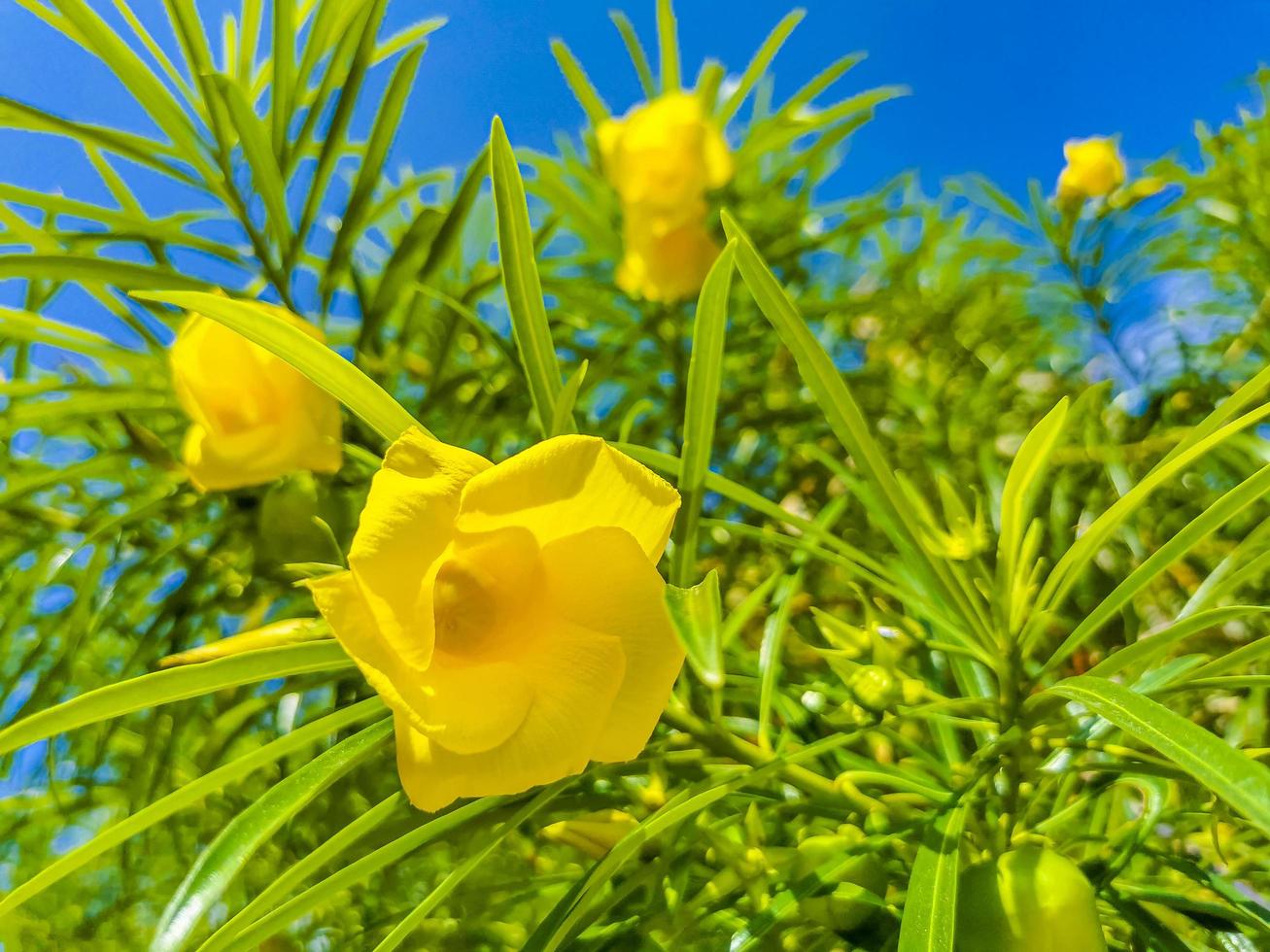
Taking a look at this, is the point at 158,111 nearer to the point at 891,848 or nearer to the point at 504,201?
the point at 504,201

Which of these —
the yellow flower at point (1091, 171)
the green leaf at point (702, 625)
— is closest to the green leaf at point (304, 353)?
the green leaf at point (702, 625)

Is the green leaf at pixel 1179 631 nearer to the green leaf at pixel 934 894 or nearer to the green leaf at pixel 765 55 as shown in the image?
the green leaf at pixel 934 894

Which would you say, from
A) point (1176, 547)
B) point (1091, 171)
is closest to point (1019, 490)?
point (1176, 547)

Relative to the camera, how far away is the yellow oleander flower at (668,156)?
2.67ft

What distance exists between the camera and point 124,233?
0.65 metres

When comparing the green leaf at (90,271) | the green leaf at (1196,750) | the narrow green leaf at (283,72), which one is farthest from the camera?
the narrow green leaf at (283,72)

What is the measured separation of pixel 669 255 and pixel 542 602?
588mm

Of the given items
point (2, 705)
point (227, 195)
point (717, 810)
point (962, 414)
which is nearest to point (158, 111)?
point (227, 195)

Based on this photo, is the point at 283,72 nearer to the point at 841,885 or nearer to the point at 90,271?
the point at 90,271

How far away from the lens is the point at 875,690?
44 cm

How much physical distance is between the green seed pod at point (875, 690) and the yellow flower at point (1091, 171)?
100 centimetres

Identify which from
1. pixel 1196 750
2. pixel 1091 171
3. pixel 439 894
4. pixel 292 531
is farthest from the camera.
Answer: pixel 1091 171

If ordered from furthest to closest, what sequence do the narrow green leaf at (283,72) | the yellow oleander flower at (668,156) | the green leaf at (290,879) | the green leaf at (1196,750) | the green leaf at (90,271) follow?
the yellow oleander flower at (668,156)
the narrow green leaf at (283,72)
the green leaf at (90,271)
the green leaf at (290,879)
the green leaf at (1196,750)

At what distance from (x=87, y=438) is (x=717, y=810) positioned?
73cm
